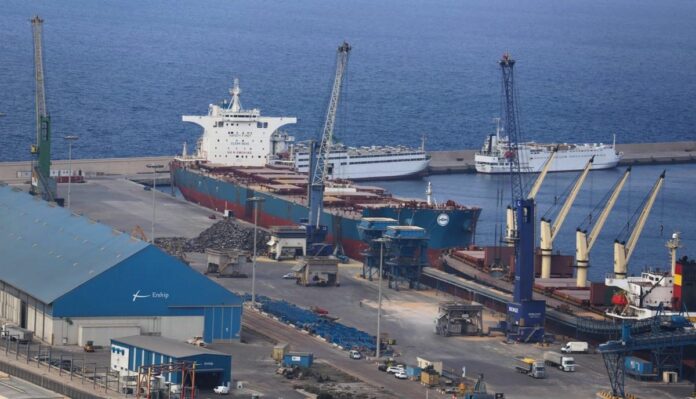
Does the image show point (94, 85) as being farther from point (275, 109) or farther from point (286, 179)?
point (286, 179)

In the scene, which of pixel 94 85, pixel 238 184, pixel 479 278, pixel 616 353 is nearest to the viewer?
pixel 616 353

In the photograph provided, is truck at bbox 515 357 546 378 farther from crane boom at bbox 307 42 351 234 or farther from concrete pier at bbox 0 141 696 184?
concrete pier at bbox 0 141 696 184

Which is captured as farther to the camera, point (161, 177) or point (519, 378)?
point (161, 177)

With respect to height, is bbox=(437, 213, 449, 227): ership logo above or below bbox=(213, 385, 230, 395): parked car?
above

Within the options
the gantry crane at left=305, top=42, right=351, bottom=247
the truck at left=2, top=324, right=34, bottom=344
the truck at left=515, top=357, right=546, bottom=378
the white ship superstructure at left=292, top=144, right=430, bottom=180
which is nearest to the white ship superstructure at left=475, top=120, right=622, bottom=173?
the white ship superstructure at left=292, top=144, right=430, bottom=180

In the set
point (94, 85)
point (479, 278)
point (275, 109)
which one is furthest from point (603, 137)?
point (479, 278)

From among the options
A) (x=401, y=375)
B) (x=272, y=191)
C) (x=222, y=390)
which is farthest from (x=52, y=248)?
(x=272, y=191)

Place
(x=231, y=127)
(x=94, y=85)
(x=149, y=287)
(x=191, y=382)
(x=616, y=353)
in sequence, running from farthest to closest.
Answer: (x=94, y=85) → (x=231, y=127) → (x=149, y=287) → (x=616, y=353) → (x=191, y=382)
